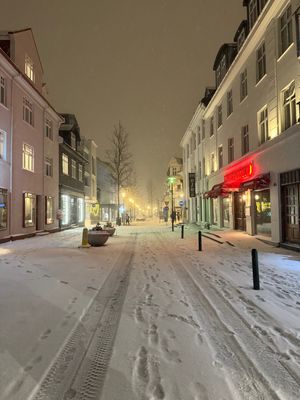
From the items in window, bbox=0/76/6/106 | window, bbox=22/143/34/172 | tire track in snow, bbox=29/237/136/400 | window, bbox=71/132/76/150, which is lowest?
tire track in snow, bbox=29/237/136/400

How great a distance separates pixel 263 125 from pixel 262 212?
4517mm

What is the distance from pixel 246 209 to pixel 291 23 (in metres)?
10.00

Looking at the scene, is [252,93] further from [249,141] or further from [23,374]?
[23,374]

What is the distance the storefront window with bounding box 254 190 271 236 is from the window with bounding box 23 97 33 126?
14617mm

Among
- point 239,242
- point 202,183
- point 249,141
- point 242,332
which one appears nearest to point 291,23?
point 249,141

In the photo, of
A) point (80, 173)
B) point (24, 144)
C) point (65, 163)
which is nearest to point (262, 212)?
point (24, 144)

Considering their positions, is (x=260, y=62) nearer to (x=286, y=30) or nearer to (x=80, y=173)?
(x=286, y=30)

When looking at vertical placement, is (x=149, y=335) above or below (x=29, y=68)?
below

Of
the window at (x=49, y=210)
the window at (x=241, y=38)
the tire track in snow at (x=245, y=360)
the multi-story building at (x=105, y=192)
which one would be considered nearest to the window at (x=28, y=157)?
the window at (x=49, y=210)

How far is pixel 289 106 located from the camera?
14.3 metres

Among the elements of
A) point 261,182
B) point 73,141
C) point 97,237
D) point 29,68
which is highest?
point 29,68

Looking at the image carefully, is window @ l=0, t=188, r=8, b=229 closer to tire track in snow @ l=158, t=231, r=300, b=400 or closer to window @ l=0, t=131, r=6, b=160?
window @ l=0, t=131, r=6, b=160

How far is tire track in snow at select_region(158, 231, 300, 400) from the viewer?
3254 mm

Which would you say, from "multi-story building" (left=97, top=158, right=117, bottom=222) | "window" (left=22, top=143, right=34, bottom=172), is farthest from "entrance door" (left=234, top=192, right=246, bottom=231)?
"multi-story building" (left=97, top=158, right=117, bottom=222)
